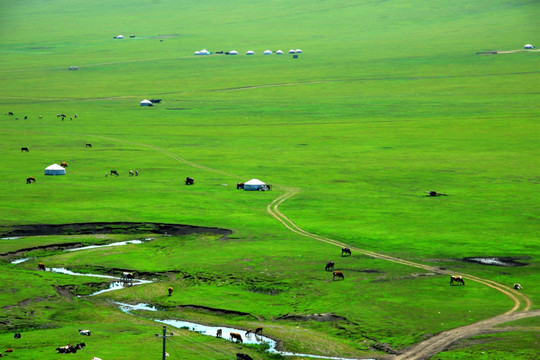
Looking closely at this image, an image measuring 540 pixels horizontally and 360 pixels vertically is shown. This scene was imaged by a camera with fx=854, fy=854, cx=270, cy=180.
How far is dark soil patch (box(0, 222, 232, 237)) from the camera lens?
263ft

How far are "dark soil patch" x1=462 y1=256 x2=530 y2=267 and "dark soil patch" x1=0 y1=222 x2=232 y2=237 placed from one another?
2335cm

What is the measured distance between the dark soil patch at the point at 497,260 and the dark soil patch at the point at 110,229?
2335cm

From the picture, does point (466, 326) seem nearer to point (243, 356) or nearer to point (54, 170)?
point (243, 356)

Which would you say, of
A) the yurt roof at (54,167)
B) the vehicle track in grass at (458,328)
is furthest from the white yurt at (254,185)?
the yurt roof at (54,167)

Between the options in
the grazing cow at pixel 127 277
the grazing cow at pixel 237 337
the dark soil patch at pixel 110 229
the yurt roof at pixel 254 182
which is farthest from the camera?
the yurt roof at pixel 254 182

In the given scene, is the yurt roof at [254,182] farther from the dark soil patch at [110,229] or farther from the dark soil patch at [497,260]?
the dark soil patch at [497,260]

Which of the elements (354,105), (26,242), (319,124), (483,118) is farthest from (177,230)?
(354,105)

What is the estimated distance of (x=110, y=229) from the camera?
81500mm

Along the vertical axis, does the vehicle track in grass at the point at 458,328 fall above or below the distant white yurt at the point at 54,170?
below

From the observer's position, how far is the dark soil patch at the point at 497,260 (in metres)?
67.8

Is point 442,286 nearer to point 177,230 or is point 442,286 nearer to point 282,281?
point 282,281

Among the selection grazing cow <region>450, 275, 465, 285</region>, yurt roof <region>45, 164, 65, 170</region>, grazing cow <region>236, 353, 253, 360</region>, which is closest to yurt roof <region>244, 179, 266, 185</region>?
yurt roof <region>45, 164, 65, 170</region>

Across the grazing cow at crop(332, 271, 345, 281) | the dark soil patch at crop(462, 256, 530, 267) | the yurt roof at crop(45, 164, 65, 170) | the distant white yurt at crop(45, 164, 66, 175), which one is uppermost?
the yurt roof at crop(45, 164, 65, 170)

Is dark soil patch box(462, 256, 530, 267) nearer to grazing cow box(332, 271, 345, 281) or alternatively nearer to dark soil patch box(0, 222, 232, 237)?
grazing cow box(332, 271, 345, 281)
